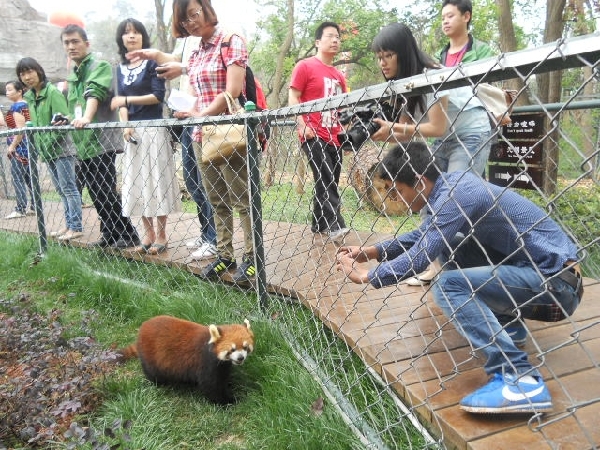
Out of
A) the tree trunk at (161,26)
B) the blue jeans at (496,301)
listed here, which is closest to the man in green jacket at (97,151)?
the blue jeans at (496,301)

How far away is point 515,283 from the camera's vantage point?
1.74 meters

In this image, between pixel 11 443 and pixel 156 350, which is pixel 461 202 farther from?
pixel 11 443

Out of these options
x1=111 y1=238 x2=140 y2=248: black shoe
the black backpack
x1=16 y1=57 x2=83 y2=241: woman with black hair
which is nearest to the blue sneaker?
the black backpack

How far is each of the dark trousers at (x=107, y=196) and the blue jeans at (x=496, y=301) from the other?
3.04 meters

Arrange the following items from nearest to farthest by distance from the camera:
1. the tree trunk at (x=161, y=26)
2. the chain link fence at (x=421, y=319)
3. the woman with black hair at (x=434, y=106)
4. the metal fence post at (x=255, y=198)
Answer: the chain link fence at (x=421, y=319) → the woman with black hair at (x=434, y=106) → the metal fence post at (x=255, y=198) → the tree trunk at (x=161, y=26)

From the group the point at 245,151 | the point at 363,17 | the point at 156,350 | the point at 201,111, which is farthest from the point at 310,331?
the point at 363,17

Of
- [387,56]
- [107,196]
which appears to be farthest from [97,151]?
[387,56]

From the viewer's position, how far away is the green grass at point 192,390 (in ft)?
6.65

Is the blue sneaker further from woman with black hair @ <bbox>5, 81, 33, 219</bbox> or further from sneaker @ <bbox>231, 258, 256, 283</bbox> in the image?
woman with black hair @ <bbox>5, 81, 33, 219</bbox>

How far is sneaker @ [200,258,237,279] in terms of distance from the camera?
3.29 m

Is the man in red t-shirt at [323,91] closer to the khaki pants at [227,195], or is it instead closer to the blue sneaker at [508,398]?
the khaki pants at [227,195]

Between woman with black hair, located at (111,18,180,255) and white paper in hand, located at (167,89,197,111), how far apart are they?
1.44 feet

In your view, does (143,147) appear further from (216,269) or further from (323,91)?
(323,91)

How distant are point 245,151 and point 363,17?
441 inches
